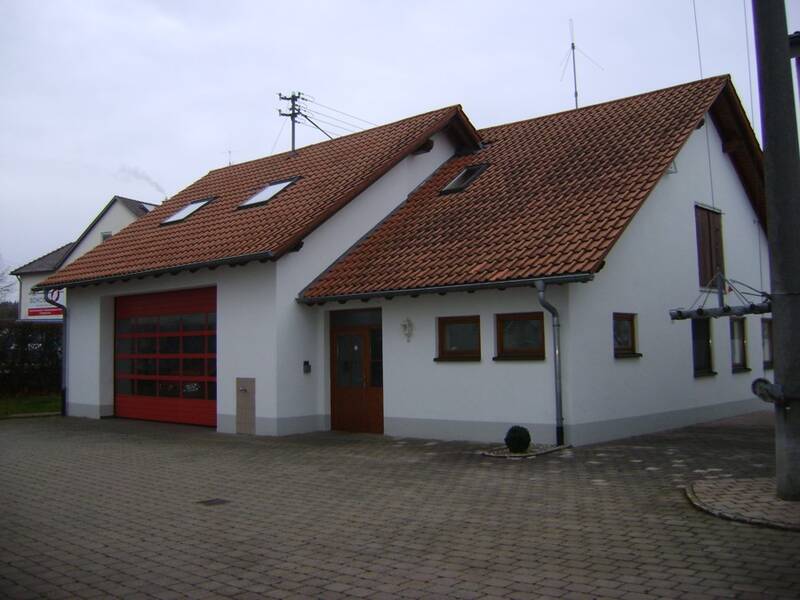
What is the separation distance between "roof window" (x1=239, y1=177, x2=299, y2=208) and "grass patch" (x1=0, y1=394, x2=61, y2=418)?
326 inches

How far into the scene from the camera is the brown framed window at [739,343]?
17.8 metres

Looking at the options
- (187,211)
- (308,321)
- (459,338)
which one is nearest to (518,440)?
(459,338)

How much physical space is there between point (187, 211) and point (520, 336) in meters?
11.2

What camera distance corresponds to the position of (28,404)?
2222cm

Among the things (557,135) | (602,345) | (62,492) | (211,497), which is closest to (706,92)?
(557,135)

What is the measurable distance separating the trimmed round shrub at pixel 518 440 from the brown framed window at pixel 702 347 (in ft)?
19.9

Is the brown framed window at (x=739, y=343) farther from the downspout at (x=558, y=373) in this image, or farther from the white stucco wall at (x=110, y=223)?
the white stucco wall at (x=110, y=223)

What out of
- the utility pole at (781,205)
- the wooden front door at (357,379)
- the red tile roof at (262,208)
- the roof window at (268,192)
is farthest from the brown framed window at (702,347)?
the roof window at (268,192)

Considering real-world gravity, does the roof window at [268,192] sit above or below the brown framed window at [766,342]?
above

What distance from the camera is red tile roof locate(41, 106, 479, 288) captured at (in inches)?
609

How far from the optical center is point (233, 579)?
5.77 m

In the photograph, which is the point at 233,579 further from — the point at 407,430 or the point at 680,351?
the point at 680,351

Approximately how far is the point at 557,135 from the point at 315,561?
13.6m

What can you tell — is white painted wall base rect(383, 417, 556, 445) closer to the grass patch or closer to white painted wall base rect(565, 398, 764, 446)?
white painted wall base rect(565, 398, 764, 446)
